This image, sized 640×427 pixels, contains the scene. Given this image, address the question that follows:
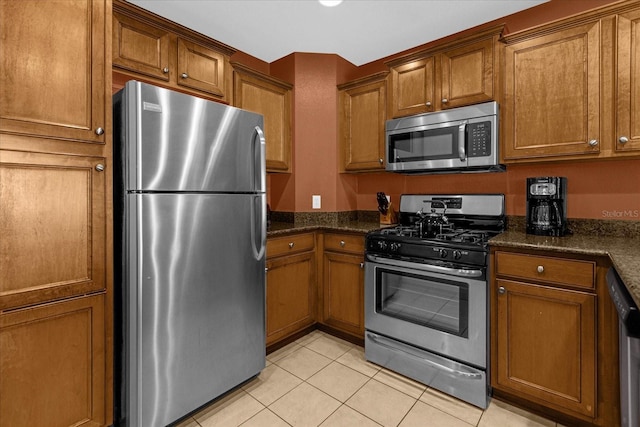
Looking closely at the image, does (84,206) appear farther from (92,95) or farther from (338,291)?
(338,291)

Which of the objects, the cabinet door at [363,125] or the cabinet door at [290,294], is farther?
the cabinet door at [363,125]

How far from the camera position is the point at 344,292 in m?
2.52

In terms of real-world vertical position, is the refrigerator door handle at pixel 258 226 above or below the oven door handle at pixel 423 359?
above

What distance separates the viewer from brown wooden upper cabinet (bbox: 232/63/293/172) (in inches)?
100

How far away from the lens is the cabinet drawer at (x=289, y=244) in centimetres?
229

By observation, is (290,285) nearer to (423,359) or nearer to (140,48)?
(423,359)

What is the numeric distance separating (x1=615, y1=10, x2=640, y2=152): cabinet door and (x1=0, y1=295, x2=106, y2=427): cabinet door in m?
2.78

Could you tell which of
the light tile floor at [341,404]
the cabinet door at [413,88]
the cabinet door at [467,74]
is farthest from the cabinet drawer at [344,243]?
the cabinet door at [467,74]

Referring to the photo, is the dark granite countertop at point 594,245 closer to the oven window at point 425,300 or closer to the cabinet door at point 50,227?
the oven window at point 425,300

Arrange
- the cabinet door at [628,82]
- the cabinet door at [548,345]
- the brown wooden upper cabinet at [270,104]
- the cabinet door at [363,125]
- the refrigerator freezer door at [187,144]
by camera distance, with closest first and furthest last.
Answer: the refrigerator freezer door at [187,144], the cabinet door at [548,345], the cabinet door at [628,82], the brown wooden upper cabinet at [270,104], the cabinet door at [363,125]

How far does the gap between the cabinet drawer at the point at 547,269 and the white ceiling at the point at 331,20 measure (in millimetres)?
1721

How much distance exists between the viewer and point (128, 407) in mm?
1493

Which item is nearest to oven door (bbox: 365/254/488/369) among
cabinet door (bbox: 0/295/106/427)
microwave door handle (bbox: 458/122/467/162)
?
microwave door handle (bbox: 458/122/467/162)

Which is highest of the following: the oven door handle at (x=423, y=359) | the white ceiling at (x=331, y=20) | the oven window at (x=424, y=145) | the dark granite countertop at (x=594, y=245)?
the white ceiling at (x=331, y=20)
